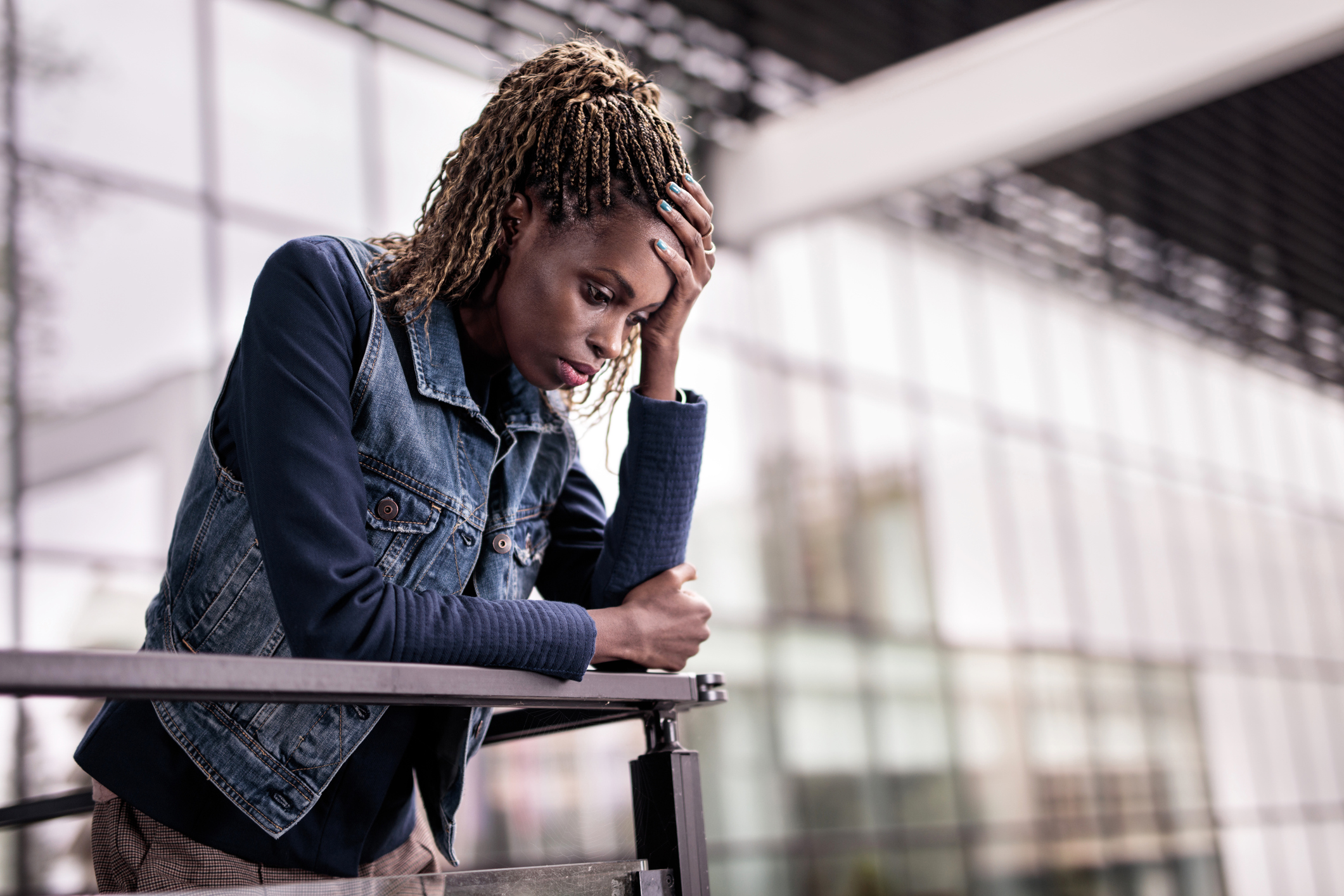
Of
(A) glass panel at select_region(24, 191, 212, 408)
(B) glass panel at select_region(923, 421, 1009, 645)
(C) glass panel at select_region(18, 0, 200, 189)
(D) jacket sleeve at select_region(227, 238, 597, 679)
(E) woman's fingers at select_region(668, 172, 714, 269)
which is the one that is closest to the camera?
(D) jacket sleeve at select_region(227, 238, 597, 679)

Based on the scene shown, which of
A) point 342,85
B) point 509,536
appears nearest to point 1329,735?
point 342,85

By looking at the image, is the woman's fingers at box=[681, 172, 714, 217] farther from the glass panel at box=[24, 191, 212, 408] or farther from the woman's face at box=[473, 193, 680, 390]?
the glass panel at box=[24, 191, 212, 408]

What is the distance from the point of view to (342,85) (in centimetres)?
708

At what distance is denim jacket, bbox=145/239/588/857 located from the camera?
1.20 m

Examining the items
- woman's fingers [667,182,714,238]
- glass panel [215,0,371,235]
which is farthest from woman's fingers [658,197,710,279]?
glass panel [215,0,371,235]

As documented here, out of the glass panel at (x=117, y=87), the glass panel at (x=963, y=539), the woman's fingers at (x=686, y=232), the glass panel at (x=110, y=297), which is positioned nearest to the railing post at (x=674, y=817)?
the woman's fingers at (x=686, y=232)

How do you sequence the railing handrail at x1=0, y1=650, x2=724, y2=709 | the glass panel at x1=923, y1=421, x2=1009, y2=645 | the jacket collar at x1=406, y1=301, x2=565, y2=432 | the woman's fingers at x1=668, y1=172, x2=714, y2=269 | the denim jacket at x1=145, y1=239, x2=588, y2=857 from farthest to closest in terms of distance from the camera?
the glass panel at x1=923, y1=421, x2=1009, y2=645, the woman's fingers at x1=668, y1=172, x2=714, y2=269, the jacket collar at x1=406, y1=301, x2=565, y2=432, the denim jacket at x1=145, y1=239, x2=588, y2=857, the railing handrail at x1=0, y1=650, x2=724, y2=709

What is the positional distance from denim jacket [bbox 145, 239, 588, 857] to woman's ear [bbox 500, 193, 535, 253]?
0.40ft

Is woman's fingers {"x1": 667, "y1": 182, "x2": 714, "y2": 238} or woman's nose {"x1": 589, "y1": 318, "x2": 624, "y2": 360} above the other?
woman's fingers {"x1": 667, "y1": 182, "x2": 714, "y2": 238}

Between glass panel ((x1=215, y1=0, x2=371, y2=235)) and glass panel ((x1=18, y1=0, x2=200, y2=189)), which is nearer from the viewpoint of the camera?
glass panel ((x1=18, y1=0, x2=200, y2=189))

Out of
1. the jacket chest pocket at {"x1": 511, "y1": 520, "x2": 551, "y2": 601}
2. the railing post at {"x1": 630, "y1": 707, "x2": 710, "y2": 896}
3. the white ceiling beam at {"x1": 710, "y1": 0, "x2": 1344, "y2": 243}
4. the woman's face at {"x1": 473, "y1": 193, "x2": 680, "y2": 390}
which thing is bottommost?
the railing post at {"x1": 630, "y1": 707, "x2": 710, "y2": 896}

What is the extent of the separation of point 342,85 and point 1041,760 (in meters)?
9.20

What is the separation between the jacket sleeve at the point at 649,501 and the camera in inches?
58.4

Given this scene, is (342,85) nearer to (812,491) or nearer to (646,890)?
(812,491)
